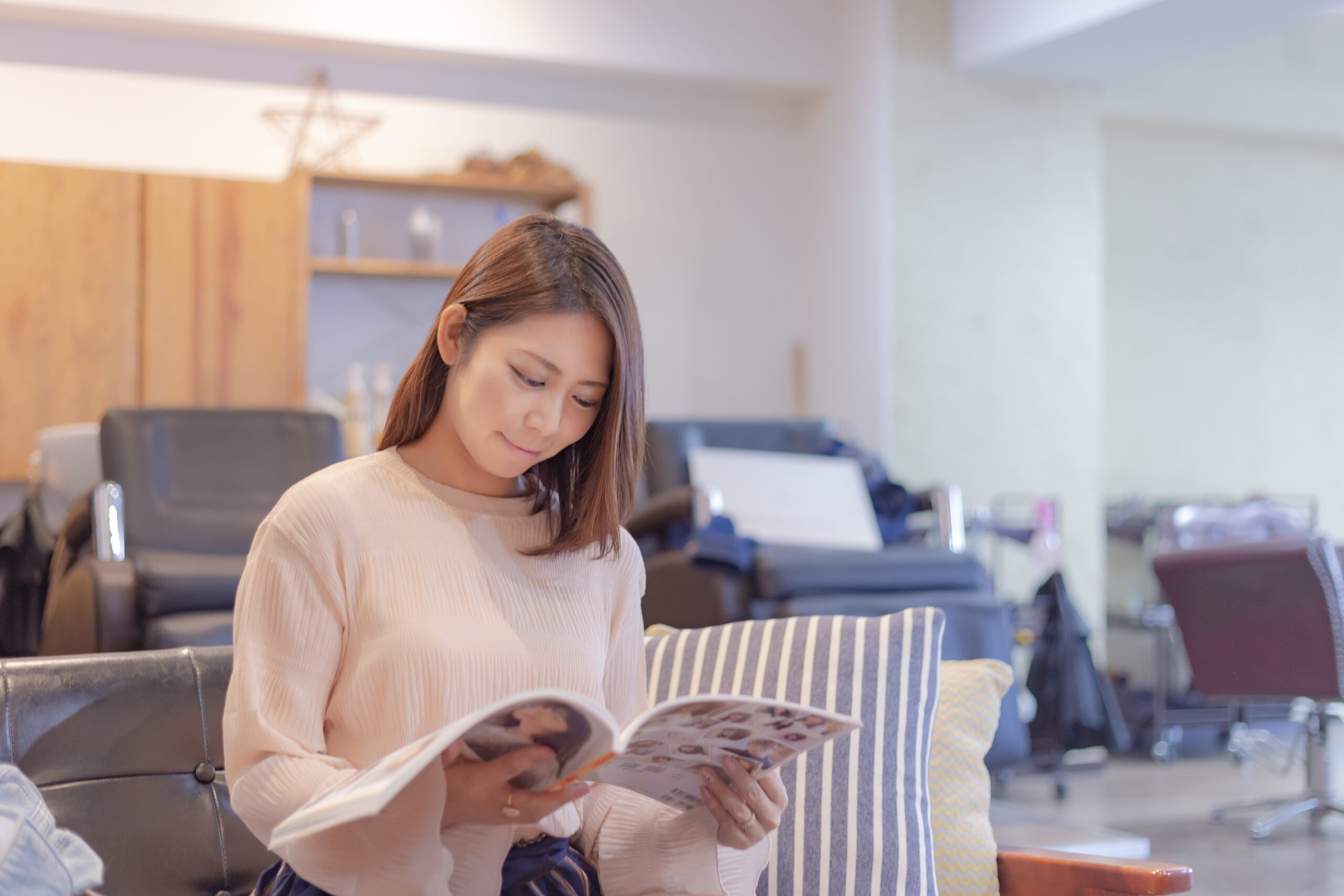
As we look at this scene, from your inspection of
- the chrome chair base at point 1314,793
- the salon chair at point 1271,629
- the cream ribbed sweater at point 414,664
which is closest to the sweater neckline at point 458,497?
the cream ribbed sweater at point 414,664

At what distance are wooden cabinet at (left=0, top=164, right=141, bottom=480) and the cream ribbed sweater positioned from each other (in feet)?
10.1

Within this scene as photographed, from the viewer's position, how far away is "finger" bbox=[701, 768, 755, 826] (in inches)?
44.2

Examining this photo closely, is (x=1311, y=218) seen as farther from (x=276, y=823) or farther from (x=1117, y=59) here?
(x=276, y=823)

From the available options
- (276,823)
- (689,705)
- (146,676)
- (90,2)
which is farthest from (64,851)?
(90,2)

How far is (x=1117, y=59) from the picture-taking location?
454 cm

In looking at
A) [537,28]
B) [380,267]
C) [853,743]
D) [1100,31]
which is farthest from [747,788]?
[537,28]

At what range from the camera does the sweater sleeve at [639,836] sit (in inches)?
46.2

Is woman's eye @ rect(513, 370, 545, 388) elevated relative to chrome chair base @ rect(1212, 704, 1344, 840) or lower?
elevated

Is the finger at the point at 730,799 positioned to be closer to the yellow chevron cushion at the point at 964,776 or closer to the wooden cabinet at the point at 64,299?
the yellow chevron cushion at the point at 964,776

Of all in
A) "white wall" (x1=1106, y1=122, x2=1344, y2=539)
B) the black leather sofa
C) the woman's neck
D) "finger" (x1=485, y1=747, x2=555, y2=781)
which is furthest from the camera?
"white wall" (x1=1106, y1=122, x2=1344, y2=539)

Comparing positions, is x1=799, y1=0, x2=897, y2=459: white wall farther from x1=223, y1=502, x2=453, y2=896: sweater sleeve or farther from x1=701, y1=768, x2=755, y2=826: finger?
x1=223, y1=502, x2=453, y2=896: sweater sleeve

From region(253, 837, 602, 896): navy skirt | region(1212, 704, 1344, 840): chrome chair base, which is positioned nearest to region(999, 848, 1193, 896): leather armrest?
region(253, 837, 602, 896): navy skirt

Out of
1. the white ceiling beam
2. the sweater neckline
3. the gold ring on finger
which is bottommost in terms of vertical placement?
the gold ring on finger

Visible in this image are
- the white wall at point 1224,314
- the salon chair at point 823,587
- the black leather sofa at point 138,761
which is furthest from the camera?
the white wall at point 1224,314
